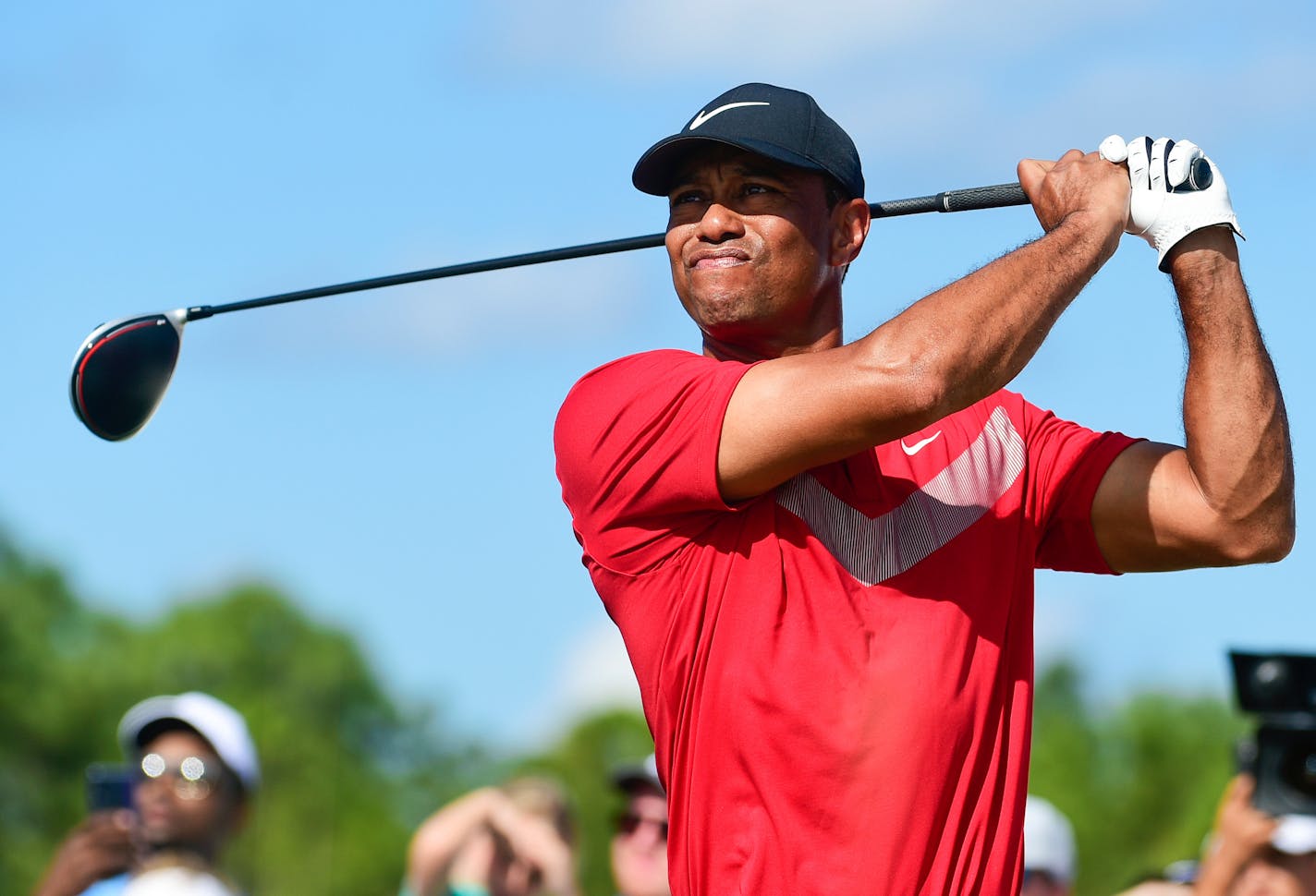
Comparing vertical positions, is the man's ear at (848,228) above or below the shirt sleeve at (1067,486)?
above

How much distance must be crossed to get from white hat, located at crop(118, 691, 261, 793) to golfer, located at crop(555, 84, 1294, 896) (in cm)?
300

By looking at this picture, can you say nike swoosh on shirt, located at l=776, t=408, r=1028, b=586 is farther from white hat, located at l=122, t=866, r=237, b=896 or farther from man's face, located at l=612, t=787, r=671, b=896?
man's face, located at l=612, t=787, r=671, b=896

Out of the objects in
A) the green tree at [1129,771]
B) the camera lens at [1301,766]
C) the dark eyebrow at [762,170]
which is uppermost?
the green tree at [1129,771]

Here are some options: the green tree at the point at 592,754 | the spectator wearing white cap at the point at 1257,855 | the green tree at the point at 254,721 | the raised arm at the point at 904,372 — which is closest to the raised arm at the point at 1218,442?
the raised arm at the point at 904,372

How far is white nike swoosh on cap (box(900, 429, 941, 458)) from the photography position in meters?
4.09

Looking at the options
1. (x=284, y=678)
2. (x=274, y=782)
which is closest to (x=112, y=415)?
(x=274, y=782)

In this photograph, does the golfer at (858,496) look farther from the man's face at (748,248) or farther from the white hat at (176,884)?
the white hat at (176,884)

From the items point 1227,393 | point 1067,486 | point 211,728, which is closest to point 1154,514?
point 1067,486

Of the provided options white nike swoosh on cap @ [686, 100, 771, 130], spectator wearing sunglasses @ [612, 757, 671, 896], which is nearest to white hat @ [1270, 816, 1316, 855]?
spectator wearing sunglasses @ [612, 757, 671, 896]

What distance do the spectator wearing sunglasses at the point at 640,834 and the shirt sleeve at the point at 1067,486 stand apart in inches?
148

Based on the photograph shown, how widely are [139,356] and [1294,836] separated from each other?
3.98 m

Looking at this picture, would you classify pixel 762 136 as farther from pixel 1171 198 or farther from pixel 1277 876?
pixel 1277 876

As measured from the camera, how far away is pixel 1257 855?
248 inches

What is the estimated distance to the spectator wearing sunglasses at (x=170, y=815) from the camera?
6.23 m
